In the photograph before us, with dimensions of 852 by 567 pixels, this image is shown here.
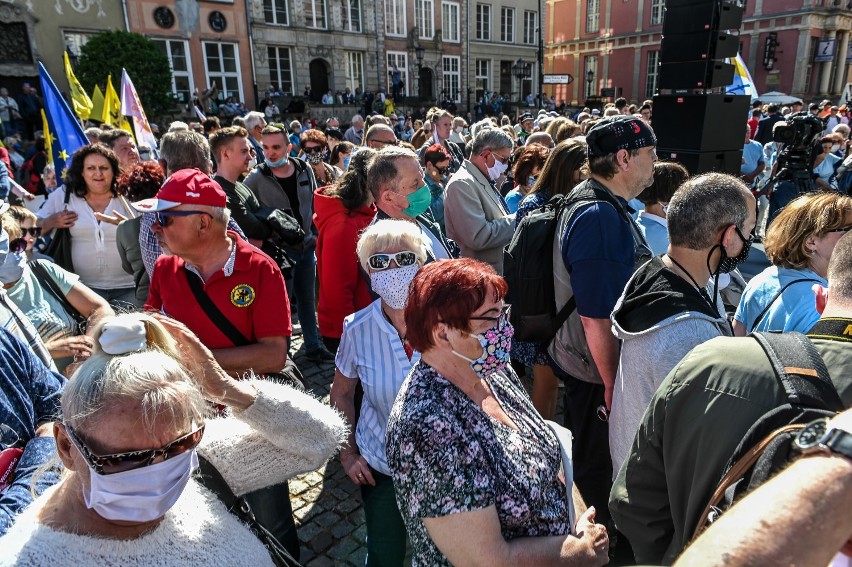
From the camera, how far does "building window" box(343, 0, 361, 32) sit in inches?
1146

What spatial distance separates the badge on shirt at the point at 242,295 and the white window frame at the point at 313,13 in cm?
2915

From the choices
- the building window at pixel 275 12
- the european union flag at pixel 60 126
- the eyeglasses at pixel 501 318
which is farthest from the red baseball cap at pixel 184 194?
the building window at pixel 275 12

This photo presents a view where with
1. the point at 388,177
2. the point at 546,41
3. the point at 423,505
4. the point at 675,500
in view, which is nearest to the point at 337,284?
the point at 388,177

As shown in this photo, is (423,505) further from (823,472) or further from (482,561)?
(823,472)

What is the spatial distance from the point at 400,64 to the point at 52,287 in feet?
106

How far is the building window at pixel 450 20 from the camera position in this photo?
113 feet

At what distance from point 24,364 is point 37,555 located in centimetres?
99

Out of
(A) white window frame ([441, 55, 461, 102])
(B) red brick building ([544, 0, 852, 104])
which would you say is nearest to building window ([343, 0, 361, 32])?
(A) white window frame ([441, 55, 461, 102])

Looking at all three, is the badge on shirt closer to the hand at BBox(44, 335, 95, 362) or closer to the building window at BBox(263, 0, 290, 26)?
the hand at BBox(44, 335, 95, 362)

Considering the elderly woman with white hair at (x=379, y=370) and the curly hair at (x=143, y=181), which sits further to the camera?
the curly hair at (x=143, y=181)

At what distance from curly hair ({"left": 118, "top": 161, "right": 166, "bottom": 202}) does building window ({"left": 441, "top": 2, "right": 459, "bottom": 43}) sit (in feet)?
114

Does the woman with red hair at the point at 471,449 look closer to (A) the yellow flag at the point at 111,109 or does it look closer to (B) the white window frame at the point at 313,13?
(A) the yellow flag at the point at 111,109

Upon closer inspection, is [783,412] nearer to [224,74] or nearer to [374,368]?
[374,368]

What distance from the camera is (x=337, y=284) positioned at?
122 inches
